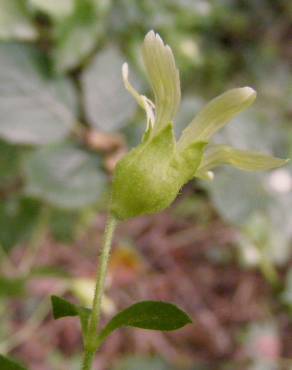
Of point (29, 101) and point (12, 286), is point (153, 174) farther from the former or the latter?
point (12, 286)

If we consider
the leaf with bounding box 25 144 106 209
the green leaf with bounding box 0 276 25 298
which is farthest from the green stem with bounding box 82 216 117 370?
the green leaf with bounding box 0 276 25 298

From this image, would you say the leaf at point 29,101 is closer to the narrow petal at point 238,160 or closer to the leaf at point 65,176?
the leaf at point 65,176

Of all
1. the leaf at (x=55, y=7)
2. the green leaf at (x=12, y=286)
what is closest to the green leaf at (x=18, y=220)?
the green leaf at (x=12, y=286)

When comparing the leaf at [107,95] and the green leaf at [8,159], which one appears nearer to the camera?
the leaf at [107,95]

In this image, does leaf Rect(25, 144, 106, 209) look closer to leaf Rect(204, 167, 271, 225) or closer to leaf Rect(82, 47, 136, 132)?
leaf Rect(82, 47, 136, 132)

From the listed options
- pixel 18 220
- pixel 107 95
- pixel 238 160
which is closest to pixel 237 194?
pixel 107 95

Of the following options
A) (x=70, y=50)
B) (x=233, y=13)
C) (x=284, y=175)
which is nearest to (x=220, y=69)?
(x=233, y=13)
